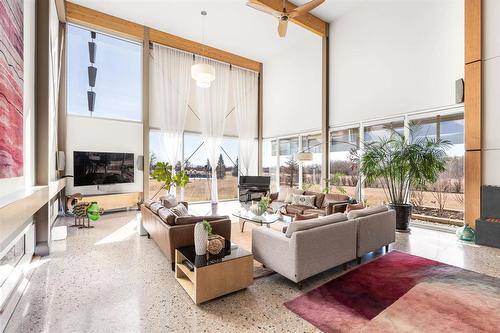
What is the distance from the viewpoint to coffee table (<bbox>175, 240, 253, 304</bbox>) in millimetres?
2318

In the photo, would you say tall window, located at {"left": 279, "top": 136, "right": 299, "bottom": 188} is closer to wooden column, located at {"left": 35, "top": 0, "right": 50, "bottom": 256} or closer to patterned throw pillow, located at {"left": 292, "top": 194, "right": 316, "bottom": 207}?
patterned throw pillow, located at {"left": 292, "top": 194, "right": 316, "bottom": 207}

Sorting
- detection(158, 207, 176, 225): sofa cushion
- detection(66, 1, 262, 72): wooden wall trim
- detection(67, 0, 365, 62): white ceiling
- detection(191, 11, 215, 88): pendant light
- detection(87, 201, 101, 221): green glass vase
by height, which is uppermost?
detection(67, 0, 365, 62): white ceiling

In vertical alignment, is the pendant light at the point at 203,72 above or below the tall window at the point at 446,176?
above

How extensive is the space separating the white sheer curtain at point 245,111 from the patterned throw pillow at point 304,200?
11.2ft

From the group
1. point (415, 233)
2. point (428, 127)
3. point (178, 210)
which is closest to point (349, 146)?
point (428, 127)

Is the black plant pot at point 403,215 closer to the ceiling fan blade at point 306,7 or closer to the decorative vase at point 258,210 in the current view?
the decorative vase at point 258,210

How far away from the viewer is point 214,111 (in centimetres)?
839

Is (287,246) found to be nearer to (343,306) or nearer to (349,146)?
(343,306)

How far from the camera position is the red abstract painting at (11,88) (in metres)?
2.17

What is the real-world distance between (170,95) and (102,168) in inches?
115

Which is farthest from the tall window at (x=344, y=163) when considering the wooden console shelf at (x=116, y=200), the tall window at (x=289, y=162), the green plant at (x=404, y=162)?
the wooden console shelf at (x=116, y=200)

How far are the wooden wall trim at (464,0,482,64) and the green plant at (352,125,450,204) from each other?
1.54m

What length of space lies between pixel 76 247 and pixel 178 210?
6.14ft

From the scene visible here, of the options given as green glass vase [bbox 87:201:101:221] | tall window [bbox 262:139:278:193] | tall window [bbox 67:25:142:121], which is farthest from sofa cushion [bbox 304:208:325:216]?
tall window [bbox 67:25:142:121]
